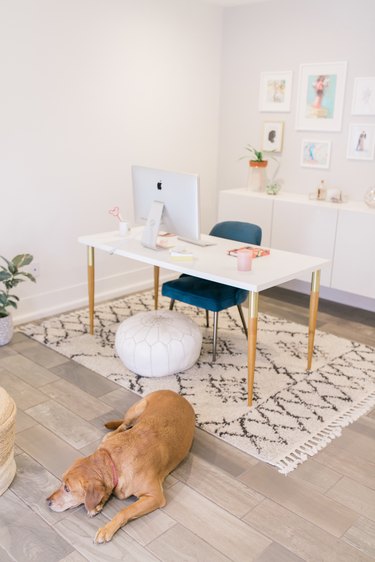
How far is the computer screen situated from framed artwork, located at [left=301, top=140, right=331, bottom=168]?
1.79 meters

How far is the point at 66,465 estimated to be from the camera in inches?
91.0

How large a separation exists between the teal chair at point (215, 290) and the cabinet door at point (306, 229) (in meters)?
0.73

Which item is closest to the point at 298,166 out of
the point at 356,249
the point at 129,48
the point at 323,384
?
the point at 356,249

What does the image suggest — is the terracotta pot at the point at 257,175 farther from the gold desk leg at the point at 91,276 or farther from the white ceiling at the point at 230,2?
the gold desk leg at the point at 91,276

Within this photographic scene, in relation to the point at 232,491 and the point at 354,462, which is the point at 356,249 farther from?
the point at 232,491

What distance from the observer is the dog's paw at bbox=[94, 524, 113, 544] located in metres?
1.90

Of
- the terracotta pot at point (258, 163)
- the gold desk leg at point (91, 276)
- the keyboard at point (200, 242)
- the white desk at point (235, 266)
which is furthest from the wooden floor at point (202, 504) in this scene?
the terracotta pot at point (258, 163)

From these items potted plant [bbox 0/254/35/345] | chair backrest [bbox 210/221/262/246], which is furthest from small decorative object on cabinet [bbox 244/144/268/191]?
potted plant [bbox 0/254/35/345]

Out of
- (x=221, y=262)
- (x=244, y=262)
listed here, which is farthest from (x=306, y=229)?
(x=244, y=262)

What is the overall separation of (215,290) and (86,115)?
1687mm

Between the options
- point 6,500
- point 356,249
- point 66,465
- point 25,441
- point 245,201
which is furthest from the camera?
point 245,201

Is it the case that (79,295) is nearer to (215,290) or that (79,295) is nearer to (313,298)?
(215,290)

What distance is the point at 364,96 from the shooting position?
13.2ft

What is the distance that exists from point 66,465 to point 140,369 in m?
0.81
